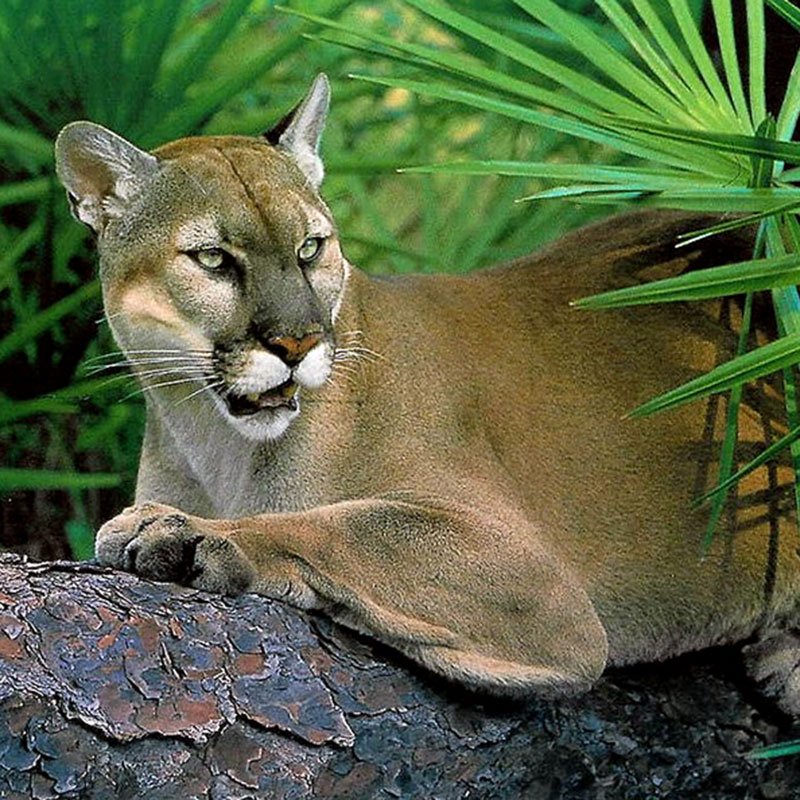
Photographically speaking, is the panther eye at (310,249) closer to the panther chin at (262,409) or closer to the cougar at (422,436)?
the cougar at (422,436)

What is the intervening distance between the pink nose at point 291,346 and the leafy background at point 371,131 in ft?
1.01

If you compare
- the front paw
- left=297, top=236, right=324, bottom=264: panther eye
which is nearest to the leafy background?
left=297, top=236, right=324, bottom=264: panther eye

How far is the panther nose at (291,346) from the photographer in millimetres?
2178

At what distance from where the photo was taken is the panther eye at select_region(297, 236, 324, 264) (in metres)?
2.32

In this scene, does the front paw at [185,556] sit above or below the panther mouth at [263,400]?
below

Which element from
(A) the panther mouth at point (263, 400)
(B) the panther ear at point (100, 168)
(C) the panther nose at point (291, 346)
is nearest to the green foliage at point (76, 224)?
(B) the panther ear at point (100, 168)

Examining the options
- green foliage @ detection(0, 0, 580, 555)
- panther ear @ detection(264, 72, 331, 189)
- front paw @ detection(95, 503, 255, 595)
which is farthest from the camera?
green foliage @ detection(0, 0, 580, 555)

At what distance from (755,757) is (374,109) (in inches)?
115

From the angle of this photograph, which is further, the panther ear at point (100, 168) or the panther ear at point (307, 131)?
the panther ear at point (307, 131)

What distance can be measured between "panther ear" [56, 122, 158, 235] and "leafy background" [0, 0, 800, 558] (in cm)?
29

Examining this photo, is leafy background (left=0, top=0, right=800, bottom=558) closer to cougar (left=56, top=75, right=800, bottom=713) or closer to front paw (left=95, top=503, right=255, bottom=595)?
cougar (left=56, top=75, right=800, bottom=713)

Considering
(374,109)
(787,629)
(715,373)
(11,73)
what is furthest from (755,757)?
(374,109)

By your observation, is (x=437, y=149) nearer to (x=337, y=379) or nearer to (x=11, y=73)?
(x=11, y=73)

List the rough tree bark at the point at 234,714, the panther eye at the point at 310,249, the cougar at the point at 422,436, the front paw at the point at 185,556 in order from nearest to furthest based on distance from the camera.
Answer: the rough tree bark at the point at 234,714 < the front paw at the point at 185,556 < the cougar at the point at 422,436 < the panther eye at the point at 310,249
